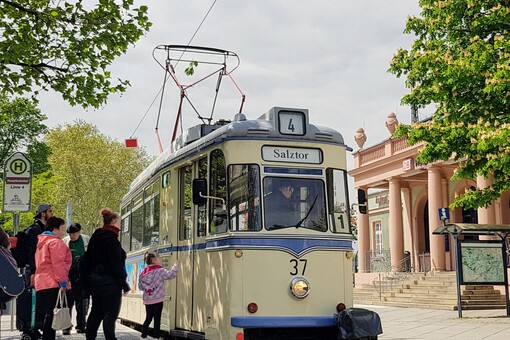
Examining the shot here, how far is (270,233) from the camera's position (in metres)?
8.55

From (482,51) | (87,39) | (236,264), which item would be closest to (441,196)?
(482,51)

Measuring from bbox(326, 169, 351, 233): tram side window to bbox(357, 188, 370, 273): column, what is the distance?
26.3 m

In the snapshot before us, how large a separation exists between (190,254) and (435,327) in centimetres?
806

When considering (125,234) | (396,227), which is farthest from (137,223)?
(396,227)

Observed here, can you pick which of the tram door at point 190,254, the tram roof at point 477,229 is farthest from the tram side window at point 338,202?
the tram roof at point 477,229

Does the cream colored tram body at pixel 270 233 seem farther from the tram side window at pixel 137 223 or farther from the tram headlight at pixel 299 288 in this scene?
the tram side window at pixel 137 223

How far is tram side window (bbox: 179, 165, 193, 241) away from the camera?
10258mm

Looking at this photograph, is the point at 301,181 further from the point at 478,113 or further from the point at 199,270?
the point at 478,113

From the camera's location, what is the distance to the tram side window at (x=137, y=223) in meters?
13.7

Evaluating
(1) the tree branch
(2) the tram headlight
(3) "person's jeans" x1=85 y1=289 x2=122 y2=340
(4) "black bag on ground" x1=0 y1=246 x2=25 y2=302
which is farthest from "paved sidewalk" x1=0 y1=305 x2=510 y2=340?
(1) the tree branch

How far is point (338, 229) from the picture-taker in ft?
29.4

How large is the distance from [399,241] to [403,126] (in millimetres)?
14133

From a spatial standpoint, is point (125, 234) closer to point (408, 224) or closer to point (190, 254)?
point (190, 254)

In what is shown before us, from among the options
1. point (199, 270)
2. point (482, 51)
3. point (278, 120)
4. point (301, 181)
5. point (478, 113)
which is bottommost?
point (199, 270)
